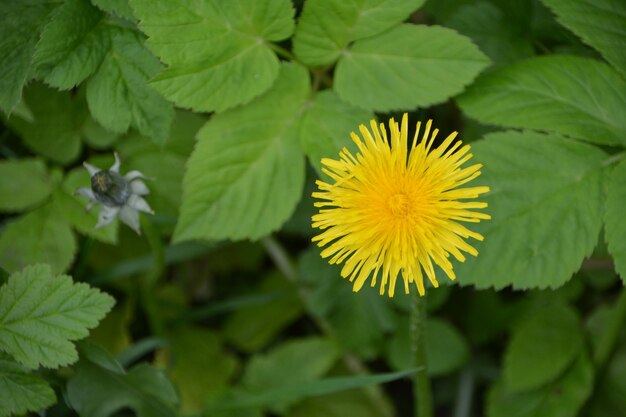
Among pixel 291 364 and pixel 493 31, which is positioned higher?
pixel 493 31

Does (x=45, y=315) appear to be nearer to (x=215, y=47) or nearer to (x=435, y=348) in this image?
(x=215, y=47)

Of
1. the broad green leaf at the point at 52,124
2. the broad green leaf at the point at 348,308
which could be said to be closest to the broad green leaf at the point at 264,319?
the broad green leaf at the point at 348,308

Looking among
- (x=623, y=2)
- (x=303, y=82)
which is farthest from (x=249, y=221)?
(x=623, y=2)

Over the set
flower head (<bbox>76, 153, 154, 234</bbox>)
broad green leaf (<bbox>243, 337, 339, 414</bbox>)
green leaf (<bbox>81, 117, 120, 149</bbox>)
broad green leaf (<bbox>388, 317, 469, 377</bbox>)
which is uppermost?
flower head (<bbox>76, 153, 154, 234</bbox>)

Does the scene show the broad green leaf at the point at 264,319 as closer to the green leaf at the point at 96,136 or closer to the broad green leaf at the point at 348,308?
the broad green leaf at the point at 348,308

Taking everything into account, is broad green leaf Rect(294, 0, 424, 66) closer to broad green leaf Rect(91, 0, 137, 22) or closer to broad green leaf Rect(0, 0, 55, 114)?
broad green leaf Rect(91, 0, 137, 22)

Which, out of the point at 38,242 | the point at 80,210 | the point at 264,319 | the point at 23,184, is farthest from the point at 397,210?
the point at 264,319

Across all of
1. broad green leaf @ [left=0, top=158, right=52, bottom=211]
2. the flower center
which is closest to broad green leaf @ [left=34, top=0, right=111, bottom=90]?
broad green leaf @ [left=0, top=158, right=52, bottom=211]
